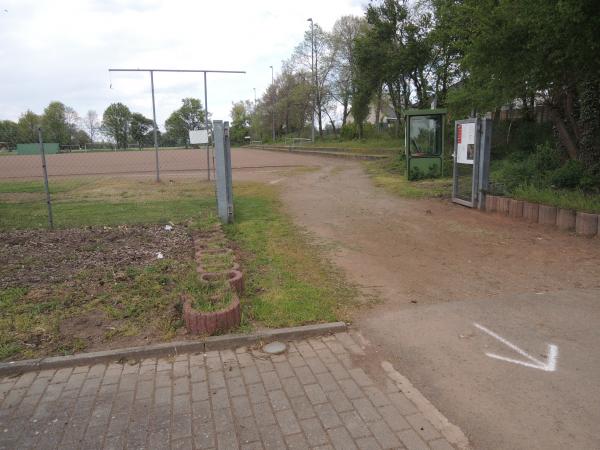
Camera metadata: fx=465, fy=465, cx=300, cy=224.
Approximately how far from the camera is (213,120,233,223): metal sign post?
27.3 ft

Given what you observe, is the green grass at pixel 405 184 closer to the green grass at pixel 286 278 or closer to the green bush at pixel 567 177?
the green bush at pixel 567 177

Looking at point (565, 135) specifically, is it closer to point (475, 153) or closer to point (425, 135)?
point (475, 153)

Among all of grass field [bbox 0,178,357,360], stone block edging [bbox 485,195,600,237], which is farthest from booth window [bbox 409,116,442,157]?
grass field [bbox 0,178,357,360]

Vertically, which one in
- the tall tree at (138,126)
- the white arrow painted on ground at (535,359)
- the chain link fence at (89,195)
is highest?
the tall tree at (138,126)

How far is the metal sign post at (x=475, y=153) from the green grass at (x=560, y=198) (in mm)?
753

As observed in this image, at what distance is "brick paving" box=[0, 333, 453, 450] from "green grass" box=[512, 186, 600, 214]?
19.5 ft

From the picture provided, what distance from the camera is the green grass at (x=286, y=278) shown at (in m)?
4.45

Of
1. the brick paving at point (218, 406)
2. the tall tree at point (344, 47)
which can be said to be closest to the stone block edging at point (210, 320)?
the brick paving at point (218, 406)

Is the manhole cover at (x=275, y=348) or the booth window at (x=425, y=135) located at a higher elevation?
the booth window at (x=425, y=135)

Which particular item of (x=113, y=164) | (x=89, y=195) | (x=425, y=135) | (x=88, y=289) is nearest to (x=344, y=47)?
(x=113, y=164)

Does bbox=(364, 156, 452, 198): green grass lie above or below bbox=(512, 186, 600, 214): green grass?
below

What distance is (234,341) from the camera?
3889mm

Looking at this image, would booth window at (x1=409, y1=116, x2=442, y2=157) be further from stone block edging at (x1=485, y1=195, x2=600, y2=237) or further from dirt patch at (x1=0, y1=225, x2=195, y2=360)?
dirt patch at (x1=0, y1=225, x2=195, y2=360)

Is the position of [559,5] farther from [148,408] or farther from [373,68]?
[373,68]
